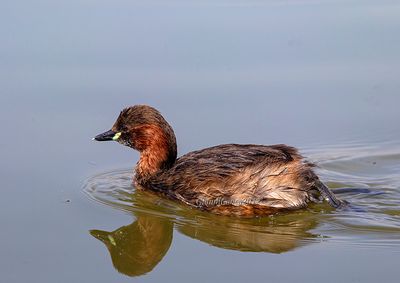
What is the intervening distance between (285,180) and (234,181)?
40cm

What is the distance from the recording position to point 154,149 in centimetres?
776

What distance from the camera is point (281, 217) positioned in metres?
6.99

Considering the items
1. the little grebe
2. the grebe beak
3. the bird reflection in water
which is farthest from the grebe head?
the bird reflection in water

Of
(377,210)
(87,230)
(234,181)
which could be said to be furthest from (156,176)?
(377,210)

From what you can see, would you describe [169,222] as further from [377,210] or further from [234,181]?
[377,210]

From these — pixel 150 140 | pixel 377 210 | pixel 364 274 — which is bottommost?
pixel 364 274

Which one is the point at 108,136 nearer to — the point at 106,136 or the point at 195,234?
the point at 106,136

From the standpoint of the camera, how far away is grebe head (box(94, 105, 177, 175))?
7711 mm

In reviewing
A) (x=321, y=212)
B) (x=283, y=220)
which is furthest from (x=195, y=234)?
(x=321, y=212)

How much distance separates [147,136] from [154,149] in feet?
0.45

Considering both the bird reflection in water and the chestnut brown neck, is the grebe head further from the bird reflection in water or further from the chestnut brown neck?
the bird reflection in water

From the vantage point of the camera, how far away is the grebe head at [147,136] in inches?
304

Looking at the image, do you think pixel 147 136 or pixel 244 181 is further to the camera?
pixel 147 136

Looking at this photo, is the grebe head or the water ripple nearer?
the water ripple
